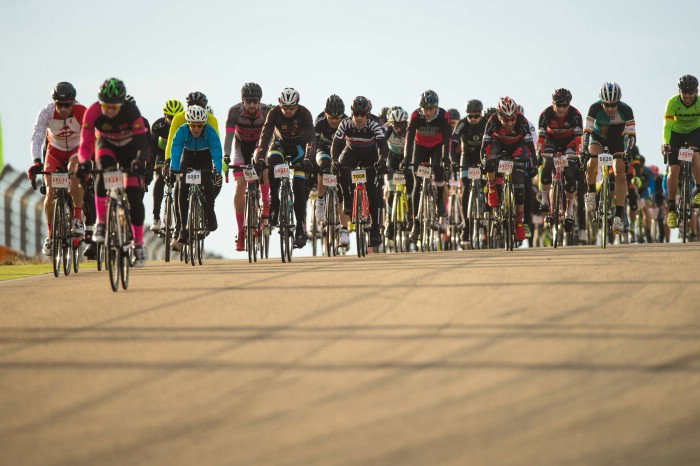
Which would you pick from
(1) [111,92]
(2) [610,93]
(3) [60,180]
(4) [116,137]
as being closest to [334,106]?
(2) [610,93]

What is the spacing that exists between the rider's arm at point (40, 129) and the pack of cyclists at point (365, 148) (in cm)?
1

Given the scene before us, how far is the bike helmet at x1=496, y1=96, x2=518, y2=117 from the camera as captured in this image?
19672 mm

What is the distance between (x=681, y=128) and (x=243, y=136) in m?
6.23

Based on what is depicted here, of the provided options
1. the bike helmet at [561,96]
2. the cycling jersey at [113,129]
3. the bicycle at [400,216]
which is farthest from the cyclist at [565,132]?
the cycling jersey at [113,129]

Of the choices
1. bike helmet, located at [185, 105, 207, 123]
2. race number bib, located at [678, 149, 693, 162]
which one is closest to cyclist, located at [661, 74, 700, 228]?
race number bib, located at [678, 149, 693, 162]

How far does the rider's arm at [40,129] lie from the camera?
15.7 metres

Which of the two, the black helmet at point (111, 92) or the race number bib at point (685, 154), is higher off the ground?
the black helmet at point (111, 92)

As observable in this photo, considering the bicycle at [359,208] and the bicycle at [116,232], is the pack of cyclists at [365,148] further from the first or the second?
the bicycle at [116,232]

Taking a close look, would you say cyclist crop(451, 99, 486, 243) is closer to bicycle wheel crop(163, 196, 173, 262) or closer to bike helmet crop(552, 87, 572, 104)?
bike helmet crop(552, 87, 572, 104)

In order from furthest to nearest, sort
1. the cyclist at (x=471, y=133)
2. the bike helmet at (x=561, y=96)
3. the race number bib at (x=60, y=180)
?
the cyclist at (x=471, y=133) < the bike helmet at (x=561, y=96) < the race number bib at (x=60, y=180)

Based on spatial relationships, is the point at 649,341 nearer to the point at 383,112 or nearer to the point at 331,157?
the point at 331,157

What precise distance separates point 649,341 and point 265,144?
10688 millimetres

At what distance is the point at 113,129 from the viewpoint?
13.3 m

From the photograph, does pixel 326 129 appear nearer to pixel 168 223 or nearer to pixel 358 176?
pixel 358 176
